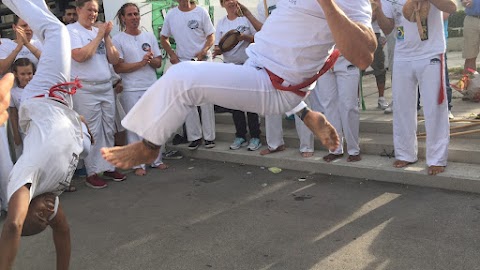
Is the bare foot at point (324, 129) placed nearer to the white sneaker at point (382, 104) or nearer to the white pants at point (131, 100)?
the white pants at point (131, 100)

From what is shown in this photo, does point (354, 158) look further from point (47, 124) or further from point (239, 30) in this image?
point (47, 124)

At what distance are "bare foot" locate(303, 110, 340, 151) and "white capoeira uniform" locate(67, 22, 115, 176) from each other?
3612 millimetres

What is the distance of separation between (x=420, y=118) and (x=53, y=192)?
4.71 metres

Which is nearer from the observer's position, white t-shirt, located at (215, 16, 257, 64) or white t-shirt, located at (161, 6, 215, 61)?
white t-shirt, located at (215, 16, 257, 64)

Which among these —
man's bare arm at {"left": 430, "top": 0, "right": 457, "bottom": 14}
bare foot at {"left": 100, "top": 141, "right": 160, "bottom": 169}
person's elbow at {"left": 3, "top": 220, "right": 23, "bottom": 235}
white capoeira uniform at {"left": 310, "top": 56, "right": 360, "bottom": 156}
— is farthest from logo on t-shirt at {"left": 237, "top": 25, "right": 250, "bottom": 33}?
person's elbow at {"left": 3, "top": 220, "right": 23, "bottom": 235}

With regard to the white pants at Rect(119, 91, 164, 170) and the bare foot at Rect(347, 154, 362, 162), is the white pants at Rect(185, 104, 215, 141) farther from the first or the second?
the bare foot at Rect(347, 154, 362, 162)

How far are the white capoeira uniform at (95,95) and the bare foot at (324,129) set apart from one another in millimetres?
3612

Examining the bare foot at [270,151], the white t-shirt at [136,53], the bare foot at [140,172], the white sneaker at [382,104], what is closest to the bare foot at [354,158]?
the bare foot at [270,151]

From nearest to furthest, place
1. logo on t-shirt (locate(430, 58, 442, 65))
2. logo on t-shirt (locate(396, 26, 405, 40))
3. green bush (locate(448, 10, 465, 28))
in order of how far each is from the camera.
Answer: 1. logo on t-shirt (locate(430, 58, 442, 65))
2. logo on t-shirt (locate(396, 26, 405, 40))
3. green bush (locate(448, 10, 465, 28))

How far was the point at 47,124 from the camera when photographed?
3344 millimetres

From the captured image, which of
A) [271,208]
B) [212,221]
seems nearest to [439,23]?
[271,208]

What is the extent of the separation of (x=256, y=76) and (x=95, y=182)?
403cm

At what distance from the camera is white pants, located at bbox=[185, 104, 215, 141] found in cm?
727

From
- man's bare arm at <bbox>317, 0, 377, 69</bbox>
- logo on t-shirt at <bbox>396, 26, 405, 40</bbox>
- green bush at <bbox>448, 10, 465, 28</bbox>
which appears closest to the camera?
man's bare arm at <bbox>317, 0, 377, 69</bbox>
